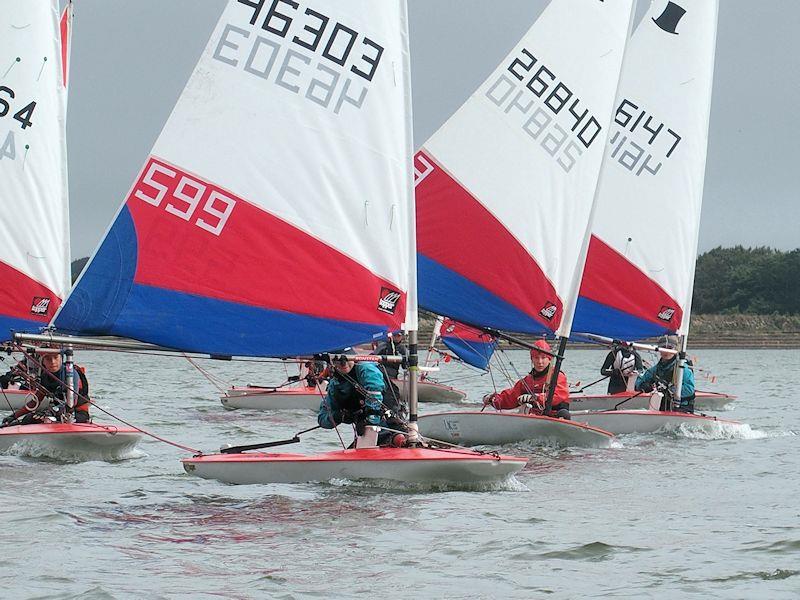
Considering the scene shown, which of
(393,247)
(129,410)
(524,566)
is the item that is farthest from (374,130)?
(129,410)

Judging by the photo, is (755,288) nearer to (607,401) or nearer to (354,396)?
(607,401)

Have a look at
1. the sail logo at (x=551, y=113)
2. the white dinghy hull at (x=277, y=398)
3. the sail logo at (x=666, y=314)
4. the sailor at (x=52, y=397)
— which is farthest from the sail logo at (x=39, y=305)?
the sail logo at (x=666, y=314)

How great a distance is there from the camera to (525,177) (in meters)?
16.6

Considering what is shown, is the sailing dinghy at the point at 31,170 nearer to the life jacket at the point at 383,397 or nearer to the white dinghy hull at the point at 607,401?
the life jacket at the point at 383,397

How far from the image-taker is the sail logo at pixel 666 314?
19828 millimetres

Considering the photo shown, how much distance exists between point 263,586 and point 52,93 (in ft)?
32.7

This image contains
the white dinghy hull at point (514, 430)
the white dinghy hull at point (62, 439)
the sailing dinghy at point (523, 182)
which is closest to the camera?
the white dinghy hull at point (62, 439)

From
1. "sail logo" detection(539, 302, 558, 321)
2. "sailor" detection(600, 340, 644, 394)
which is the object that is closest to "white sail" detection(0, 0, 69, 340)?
"sail logo" detection(539, 302, 558, 321)

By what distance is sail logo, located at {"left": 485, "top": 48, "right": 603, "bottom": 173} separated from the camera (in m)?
16.6

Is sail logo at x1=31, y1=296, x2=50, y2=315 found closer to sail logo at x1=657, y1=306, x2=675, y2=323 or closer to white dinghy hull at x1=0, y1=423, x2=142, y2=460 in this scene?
white dinghy hull at x1=0, y1=423, x2=142, y2=460

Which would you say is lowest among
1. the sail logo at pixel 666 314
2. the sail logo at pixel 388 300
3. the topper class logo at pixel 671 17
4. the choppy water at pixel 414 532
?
the choppy water at pixel 414 532

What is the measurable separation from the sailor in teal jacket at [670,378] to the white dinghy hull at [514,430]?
327 cm

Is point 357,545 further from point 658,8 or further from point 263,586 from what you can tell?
point 658,8

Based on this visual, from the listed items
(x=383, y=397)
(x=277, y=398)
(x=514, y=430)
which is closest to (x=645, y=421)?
(x=514, y=430)
